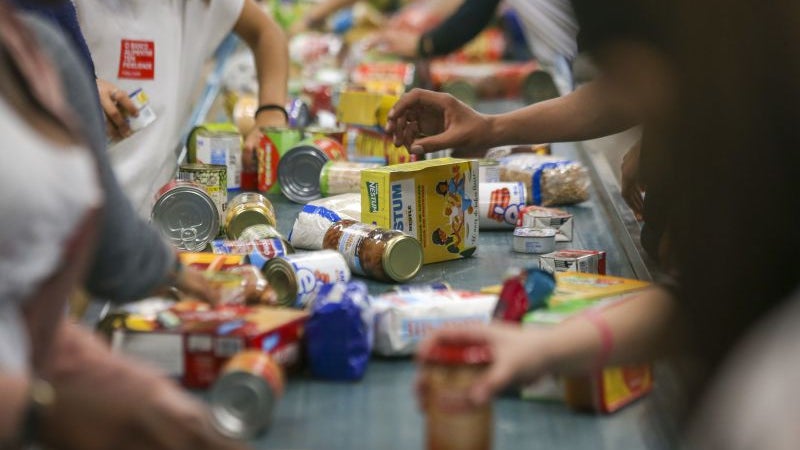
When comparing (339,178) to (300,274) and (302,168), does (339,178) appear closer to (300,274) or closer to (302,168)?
(302,168)

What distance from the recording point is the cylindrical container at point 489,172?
11.7ft

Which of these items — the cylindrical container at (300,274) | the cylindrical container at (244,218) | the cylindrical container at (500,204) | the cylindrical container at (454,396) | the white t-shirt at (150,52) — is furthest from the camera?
the white t-shirt at (150,52)

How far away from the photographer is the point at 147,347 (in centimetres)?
203

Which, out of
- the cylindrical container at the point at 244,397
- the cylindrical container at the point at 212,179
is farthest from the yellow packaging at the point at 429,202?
the cylindrical container at the point at 244,397

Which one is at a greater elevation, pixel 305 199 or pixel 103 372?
pixel 305 199

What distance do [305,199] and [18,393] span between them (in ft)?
7.89

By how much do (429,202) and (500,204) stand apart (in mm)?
505

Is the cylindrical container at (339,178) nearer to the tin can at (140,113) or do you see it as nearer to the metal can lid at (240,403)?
the tin can at (140,113)

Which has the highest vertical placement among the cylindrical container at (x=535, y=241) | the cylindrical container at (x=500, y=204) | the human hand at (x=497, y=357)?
the cylindrical container at (x=500, y=204)

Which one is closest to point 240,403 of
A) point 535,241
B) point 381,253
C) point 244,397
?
point 244,397

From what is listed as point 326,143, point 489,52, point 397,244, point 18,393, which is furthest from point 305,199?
point 489,52

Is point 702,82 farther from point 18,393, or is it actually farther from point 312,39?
point 312,39

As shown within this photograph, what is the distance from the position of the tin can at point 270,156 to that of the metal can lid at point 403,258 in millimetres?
1232

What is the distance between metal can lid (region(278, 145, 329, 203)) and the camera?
150 inches
